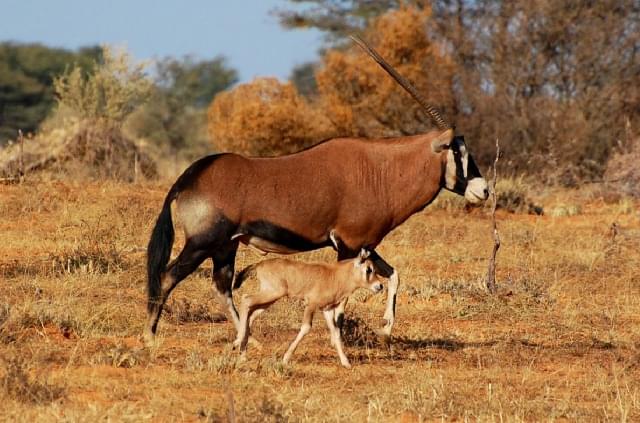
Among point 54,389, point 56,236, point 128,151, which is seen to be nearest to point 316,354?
point 54,389

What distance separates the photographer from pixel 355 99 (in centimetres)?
2458

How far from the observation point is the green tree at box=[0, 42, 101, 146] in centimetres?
4425

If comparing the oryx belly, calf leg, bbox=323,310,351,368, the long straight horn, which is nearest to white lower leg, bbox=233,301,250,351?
calf leg, bbox=323,310,351,368

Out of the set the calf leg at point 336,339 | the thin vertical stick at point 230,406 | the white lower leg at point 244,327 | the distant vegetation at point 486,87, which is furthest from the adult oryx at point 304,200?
the distant vegetation at point 486,87

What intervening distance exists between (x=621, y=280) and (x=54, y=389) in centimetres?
754

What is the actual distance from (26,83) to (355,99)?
25450mm

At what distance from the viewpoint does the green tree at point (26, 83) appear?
4425 cm

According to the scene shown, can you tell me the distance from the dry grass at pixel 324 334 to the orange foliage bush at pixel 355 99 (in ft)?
26.9

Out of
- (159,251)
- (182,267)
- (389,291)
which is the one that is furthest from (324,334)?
(159,251)

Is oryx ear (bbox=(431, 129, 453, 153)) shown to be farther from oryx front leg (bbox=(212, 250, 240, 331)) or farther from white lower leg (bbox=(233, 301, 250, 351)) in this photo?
Answer: white lower leg (bbox=(233, 301, 250, 351))

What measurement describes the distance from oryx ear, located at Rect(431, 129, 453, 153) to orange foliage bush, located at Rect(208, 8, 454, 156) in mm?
14129

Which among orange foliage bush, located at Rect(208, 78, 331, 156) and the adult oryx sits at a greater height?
the adult oryx

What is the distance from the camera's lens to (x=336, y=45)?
35219mm

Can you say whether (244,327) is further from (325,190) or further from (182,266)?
(325,190)
